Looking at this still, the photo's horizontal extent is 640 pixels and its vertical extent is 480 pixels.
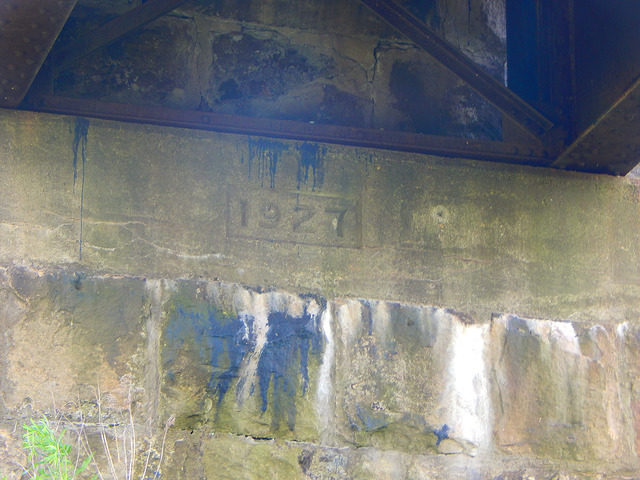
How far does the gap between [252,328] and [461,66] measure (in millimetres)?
1268

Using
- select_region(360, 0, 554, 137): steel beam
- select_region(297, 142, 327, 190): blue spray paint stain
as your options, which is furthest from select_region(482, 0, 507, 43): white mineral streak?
select_region(297, 142, 327, 190): blue spray paint stain

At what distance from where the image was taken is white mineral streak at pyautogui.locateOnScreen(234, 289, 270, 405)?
2387 millimetres

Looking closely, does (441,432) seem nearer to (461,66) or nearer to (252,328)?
(252,328)

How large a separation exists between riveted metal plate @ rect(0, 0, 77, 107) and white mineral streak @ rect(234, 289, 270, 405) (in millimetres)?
1006

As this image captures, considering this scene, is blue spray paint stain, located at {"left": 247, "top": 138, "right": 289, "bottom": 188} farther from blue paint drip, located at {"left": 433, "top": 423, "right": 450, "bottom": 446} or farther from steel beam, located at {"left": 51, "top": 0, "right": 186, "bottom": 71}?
blue paint drip, located at {"left": 433, "top": 423, "right": 450, "bottom": 446}

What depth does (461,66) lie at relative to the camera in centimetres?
266

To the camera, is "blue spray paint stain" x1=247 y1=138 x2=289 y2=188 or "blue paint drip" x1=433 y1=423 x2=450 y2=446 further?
"blue spray paint stain" x1=247 y1=138 x2=289 y2=188

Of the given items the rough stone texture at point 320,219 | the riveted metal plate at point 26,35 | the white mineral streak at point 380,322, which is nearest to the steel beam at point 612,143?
the rough stone texture at point 320,219

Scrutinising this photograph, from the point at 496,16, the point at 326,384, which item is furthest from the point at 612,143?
the point at 326,384

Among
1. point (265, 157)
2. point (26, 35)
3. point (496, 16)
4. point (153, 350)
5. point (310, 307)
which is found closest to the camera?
point (26, 35)

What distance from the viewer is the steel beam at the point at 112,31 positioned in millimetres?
2471

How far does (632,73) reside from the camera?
234 cm

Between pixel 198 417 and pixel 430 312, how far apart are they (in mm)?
904

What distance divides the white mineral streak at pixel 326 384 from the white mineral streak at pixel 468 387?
1.38 ft
